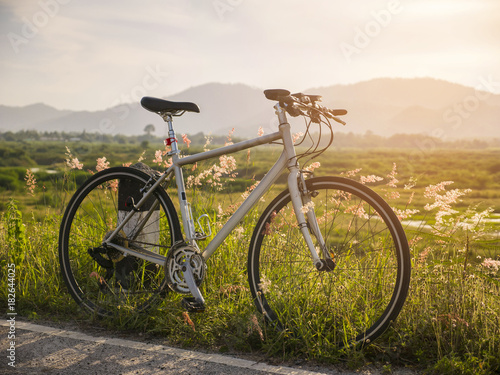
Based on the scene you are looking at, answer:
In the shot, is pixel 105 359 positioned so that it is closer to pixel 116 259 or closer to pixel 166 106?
pixel 116 259

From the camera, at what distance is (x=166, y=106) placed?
3.22 meters

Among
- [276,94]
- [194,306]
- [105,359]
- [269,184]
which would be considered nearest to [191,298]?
[194,306]

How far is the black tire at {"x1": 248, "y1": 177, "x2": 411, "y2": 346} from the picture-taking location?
276cm

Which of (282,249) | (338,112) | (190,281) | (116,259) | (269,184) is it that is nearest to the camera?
(338,112)

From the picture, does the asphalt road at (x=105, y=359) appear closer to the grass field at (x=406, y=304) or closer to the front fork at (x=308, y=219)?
the grass field at (x=406, y=304)

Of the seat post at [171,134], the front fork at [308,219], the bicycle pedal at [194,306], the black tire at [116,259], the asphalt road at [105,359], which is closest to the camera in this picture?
the asphalt road at [105,359]

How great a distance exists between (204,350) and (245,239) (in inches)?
52.6

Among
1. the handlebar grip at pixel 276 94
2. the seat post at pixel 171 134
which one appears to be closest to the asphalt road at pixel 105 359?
the seat post at pixel 171 134

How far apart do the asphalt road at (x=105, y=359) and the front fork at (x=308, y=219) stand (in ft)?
2.13

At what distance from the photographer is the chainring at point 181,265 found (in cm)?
319

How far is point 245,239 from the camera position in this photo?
4102mm

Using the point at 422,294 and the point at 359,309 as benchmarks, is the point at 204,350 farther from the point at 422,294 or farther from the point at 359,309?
the point at 422,294

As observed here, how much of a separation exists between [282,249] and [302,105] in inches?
50.0

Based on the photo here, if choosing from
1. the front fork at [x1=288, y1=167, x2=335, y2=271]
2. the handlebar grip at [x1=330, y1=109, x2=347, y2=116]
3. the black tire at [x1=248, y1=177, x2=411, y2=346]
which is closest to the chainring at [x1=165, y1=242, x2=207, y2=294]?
the black tire at [x1=248, y1=177, x2=411, y2=346]
